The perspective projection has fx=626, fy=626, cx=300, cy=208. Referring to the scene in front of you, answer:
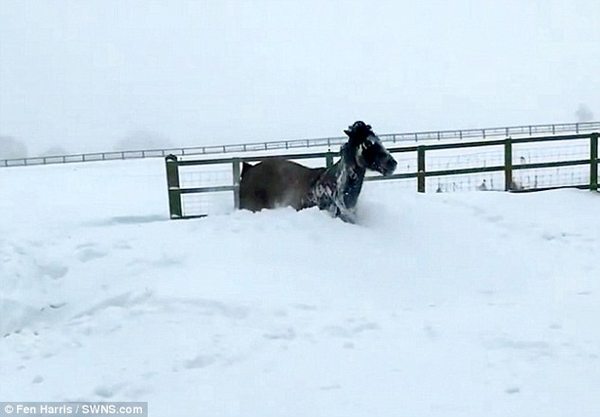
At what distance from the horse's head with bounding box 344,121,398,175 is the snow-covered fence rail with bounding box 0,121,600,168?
27.0 m

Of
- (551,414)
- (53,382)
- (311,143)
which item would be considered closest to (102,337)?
(53,382)

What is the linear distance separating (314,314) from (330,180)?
338cm

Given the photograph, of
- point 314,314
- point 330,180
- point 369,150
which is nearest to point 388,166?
point 369,150

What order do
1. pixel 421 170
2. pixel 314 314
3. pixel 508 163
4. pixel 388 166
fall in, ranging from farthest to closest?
1. pixel 508 163
2. pixel 421 170
3. pixel 388 166
4. pixel 314 314

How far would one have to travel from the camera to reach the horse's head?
7934 mm

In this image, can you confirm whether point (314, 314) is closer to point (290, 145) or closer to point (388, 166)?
point (388, 166)

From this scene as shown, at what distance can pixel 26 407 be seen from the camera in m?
3.72

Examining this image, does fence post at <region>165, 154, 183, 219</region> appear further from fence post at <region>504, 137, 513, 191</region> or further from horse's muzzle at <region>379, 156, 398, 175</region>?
fence post at <region>504, 137, 513, 191</region>

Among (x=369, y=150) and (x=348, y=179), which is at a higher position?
(x=369, y=150)

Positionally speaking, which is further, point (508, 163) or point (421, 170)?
point (508, 163)

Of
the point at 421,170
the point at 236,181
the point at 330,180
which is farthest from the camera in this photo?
the point at 421,170

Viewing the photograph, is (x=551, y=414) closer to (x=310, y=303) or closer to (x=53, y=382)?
(x=310, y=303)

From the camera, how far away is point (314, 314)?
5.07m

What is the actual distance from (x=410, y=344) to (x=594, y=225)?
530 centimetres
